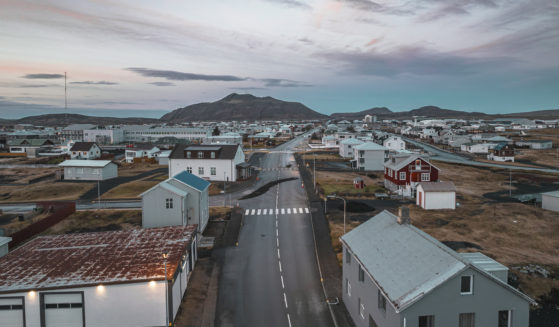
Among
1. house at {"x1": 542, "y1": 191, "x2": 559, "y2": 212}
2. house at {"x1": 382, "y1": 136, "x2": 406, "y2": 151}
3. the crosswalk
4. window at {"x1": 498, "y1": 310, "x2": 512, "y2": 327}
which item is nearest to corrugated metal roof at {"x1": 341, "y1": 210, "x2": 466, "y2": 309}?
window at {"x1": 498, "y1": 310, "x2": 512, "y2": 327}

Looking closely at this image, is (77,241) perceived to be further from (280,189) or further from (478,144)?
(478,144)

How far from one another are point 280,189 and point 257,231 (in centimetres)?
2194

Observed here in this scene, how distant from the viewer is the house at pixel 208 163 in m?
67.1

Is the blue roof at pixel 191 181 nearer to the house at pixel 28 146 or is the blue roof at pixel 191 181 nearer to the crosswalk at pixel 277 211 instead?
the crosswalk at pixel 277 211

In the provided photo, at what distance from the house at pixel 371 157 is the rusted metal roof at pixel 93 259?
188 feet

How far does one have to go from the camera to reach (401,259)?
18656mm

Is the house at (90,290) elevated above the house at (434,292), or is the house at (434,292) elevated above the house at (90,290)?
the house at (434,292)

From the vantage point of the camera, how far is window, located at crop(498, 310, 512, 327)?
1656 centimetres

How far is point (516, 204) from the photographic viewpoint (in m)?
50.6

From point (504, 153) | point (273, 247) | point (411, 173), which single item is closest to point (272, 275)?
point (273, 247)

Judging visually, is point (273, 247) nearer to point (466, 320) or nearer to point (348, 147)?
point (466, 320)

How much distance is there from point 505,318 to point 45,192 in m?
66.4

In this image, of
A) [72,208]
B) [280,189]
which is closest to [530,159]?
[280,189]

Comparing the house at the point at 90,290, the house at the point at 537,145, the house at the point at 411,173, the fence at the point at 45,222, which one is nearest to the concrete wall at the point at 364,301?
the house at the point at 90,290
